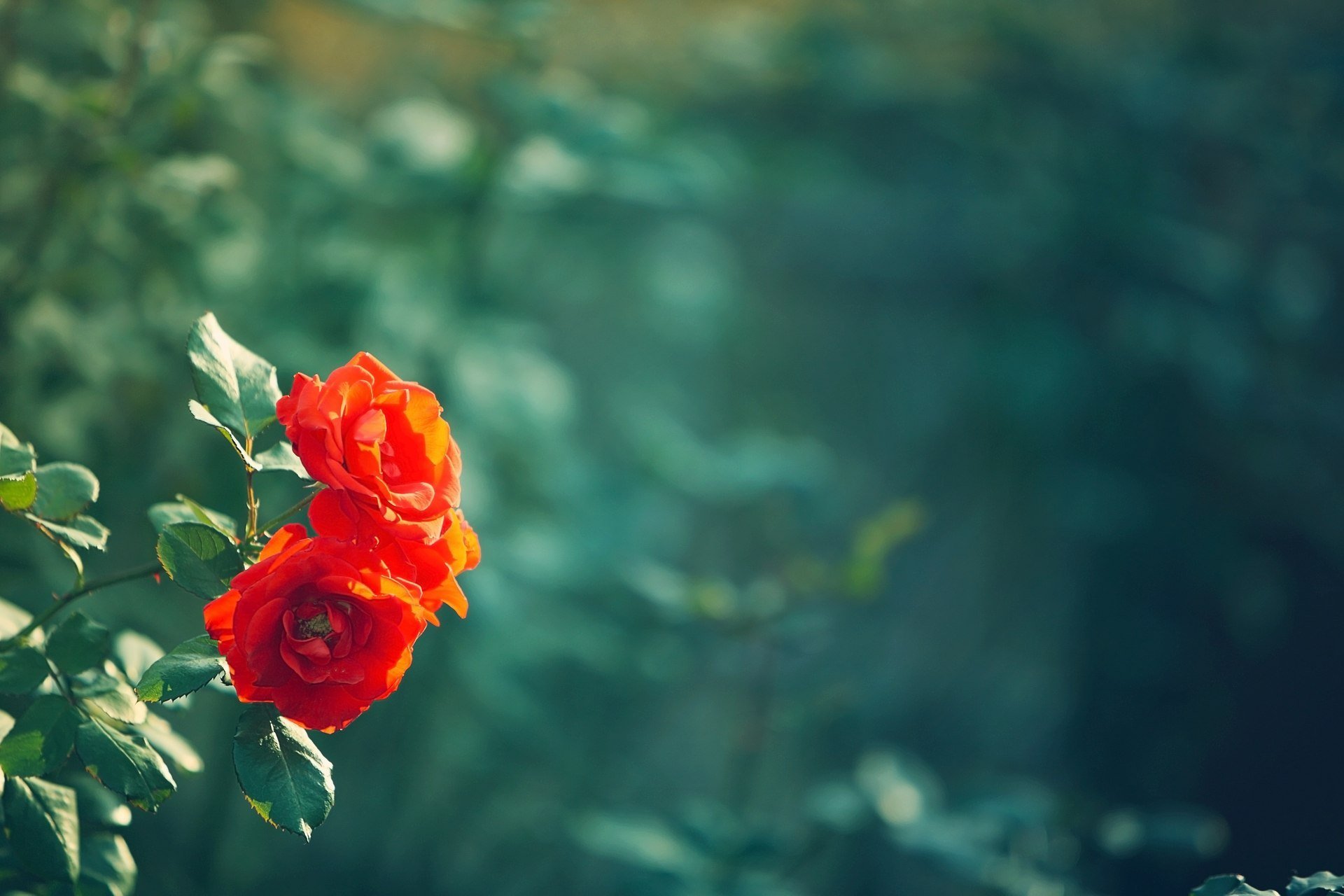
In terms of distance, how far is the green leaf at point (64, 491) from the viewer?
0.55 meters

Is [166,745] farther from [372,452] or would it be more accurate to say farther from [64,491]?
[372,452]

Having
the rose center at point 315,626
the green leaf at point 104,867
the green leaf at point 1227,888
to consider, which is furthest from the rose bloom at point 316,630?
the green leaf at point 1227,888

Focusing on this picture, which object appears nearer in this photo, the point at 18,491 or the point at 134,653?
the point at 18,491

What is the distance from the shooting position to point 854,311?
193cm

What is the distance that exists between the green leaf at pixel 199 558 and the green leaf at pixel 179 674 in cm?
3

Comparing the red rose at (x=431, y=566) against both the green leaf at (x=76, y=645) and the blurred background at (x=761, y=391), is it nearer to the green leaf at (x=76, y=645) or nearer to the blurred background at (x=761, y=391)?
the green leaf at (x=76, y=645)

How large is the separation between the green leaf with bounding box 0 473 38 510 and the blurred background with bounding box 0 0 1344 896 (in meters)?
0.46

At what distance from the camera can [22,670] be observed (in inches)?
20.5

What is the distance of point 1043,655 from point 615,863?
94cm

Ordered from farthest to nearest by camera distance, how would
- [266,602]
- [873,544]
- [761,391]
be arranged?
[761,391] → [873,544] → [266,602]

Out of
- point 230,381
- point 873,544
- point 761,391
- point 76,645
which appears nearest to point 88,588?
point 76,645

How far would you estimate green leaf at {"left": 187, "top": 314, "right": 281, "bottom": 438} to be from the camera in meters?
0.53

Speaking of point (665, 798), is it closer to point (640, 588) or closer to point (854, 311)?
point (640, 588)

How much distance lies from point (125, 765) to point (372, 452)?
223 mm
